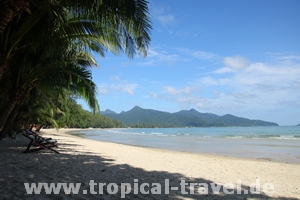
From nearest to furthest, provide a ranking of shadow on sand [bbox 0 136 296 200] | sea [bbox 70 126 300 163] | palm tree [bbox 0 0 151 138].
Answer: shadow on sand [bbox 0 136 296 200] → palm tree [bbox 0 0 151 138] → sea [bbox 70 126 300 163]

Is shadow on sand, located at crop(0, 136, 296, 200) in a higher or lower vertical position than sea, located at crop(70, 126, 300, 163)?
higher

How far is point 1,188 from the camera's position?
11.7ft

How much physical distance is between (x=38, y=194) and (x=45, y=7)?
3.16 metres

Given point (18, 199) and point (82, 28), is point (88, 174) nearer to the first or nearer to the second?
point (18, 199)

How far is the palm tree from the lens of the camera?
13.9 ft

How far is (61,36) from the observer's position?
18.7 feet

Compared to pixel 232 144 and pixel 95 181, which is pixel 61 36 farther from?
pixel 232 144

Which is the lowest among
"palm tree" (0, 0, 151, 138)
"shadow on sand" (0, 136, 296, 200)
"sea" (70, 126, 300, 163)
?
"sea" (70, 126, 300, 163)

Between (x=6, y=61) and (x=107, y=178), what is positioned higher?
(x=6, y=61)

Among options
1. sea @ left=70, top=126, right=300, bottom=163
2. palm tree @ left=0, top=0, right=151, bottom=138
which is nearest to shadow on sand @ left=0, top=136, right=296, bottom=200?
palm tree @ left=0, top=0, right=151, bottom=138

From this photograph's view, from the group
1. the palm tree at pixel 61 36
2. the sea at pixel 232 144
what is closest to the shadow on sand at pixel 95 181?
the palm tree at pixel 61 36

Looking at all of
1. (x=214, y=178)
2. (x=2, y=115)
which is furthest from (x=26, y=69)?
(x=214, y=178)

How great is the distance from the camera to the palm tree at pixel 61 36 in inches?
166

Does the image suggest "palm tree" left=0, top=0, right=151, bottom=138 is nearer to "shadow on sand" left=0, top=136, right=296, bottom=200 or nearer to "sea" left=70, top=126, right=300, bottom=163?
"shadow on sand" left=0, top=136, right=296, bottom=200
